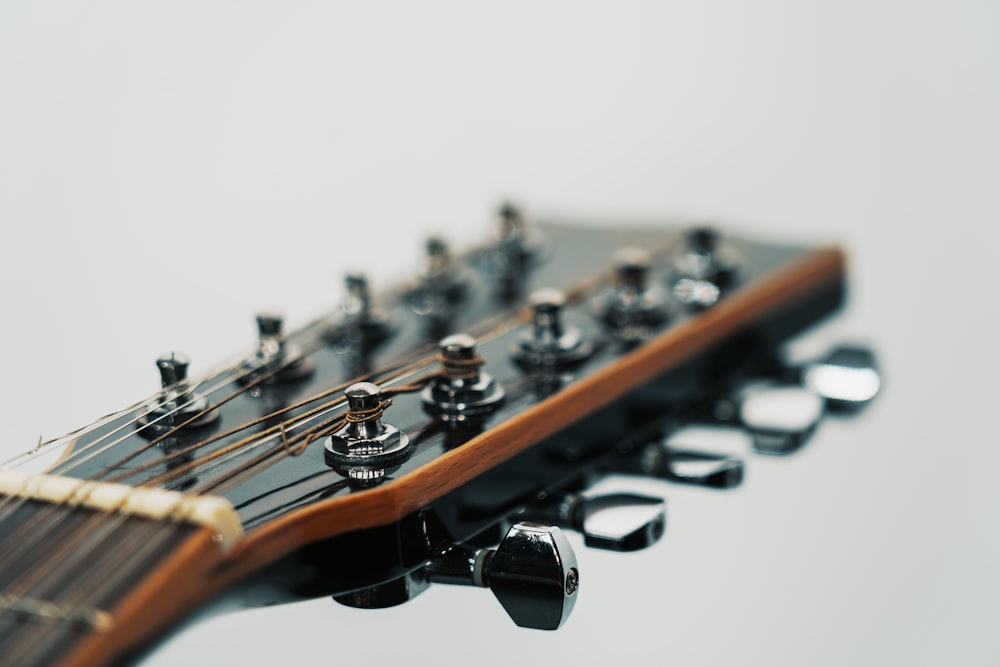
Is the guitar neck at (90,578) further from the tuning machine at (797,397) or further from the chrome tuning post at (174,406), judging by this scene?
the tuning machine at (797,397)

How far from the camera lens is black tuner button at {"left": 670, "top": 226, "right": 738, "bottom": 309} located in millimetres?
2031

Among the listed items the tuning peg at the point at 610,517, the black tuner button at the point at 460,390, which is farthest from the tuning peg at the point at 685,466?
the black tuner button at the point at 460,390

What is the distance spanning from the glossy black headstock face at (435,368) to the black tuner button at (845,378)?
8cm

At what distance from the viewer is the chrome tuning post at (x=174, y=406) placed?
150 cm

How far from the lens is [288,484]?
1371 millimetres

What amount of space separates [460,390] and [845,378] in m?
0.70

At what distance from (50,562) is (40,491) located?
12 centimetres

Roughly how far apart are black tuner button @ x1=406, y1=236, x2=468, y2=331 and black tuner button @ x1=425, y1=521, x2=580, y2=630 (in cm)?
57

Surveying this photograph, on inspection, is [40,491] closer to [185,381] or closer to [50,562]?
[50,562]

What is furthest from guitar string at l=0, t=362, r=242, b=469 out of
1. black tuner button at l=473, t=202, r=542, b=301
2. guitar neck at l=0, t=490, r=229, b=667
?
black tuner button at l=473, t=202, r=542, b=301

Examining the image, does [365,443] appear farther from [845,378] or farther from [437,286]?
[845,378]

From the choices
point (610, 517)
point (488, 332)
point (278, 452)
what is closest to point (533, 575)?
point (610, 517)

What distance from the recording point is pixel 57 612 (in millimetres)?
1122

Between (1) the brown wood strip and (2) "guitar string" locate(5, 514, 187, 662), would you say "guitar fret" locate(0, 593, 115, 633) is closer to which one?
(2) "guitar string" locate(5, 514, 187, 662)
